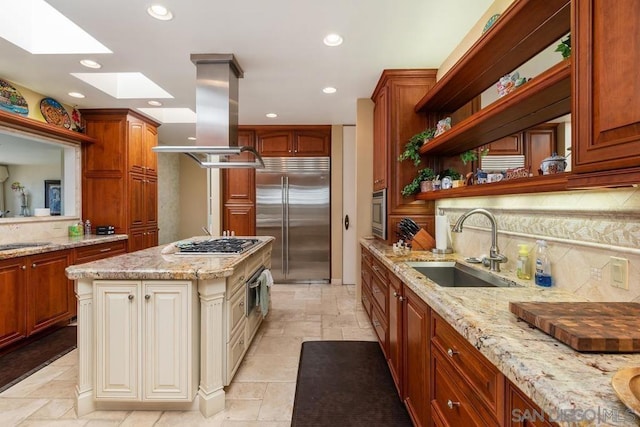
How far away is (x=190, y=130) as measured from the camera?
519 cm

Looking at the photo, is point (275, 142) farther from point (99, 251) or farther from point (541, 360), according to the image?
point (541, 360)

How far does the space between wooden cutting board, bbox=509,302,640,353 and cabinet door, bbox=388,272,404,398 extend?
891 mm

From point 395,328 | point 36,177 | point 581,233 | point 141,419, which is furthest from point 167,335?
point 36,177

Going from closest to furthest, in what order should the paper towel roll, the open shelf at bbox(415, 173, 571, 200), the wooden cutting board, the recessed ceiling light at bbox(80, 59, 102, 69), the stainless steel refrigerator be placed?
the wooden cutting board
the open shelf at bbox(415, 173, 571, 200)
the paper towel roll
the recessed ceiling light at bbox(80, 59, 102, 69)
the stainless steel refrigerator

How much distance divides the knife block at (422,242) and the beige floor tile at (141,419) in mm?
2205

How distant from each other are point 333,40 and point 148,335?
2460 mm

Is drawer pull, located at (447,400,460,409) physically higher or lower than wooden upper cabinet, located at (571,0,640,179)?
lower

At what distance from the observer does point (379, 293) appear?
254cm

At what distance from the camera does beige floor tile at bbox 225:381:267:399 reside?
2037 mm

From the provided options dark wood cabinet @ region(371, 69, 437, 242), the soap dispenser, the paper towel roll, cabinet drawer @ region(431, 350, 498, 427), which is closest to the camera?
cabinet drawer @ region(431, 350, 498, 427)

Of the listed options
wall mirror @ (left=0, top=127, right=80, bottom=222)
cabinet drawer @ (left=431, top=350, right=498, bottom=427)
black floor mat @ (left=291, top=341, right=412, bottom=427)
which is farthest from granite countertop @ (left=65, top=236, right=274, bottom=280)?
wall mirror @ (left=0, top=127, right=80, bottom=222)

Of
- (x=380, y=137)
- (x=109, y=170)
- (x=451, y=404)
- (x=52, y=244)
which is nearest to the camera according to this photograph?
(x=451, y=404)

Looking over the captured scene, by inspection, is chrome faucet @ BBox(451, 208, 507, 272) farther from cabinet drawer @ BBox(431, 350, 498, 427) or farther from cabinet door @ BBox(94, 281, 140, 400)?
cabinet door @ BBox(94, 281, 140, 400)

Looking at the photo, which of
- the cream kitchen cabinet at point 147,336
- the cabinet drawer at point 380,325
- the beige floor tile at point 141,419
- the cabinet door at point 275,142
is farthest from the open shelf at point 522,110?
the cabinet door at point 275,142
